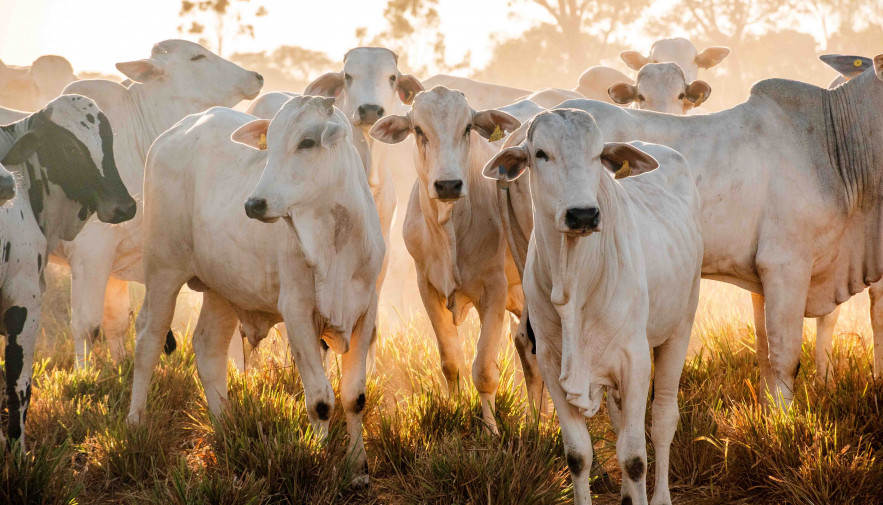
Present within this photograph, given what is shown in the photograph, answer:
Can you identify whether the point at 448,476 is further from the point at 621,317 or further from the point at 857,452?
the point at 857,452

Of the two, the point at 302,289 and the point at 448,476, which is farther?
the point at 302,289

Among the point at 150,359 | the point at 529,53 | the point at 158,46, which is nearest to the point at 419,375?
the point at 150,359

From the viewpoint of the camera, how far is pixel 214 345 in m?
6.14

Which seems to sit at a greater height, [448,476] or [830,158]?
[830,158]

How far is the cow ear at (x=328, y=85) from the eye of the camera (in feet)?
23.7

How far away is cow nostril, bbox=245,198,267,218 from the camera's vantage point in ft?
15.5

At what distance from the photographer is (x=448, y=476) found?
472 centimetres

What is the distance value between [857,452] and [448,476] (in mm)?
1985

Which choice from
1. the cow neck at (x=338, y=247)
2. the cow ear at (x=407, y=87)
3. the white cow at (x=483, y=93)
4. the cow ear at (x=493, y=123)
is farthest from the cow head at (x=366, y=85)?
the white cow at (x=483, y=93)

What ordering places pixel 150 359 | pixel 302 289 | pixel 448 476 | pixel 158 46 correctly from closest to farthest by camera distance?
pixel 448 476, pixel 302 289, pixel 150 359, pixel 158 46

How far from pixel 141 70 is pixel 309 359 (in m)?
4.83

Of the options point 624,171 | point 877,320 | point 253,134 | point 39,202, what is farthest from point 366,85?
point 877,320

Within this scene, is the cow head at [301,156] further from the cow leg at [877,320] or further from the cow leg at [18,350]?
the cow leg at [877,320]

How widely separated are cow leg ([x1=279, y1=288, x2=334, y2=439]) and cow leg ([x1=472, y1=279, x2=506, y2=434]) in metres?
0.93
